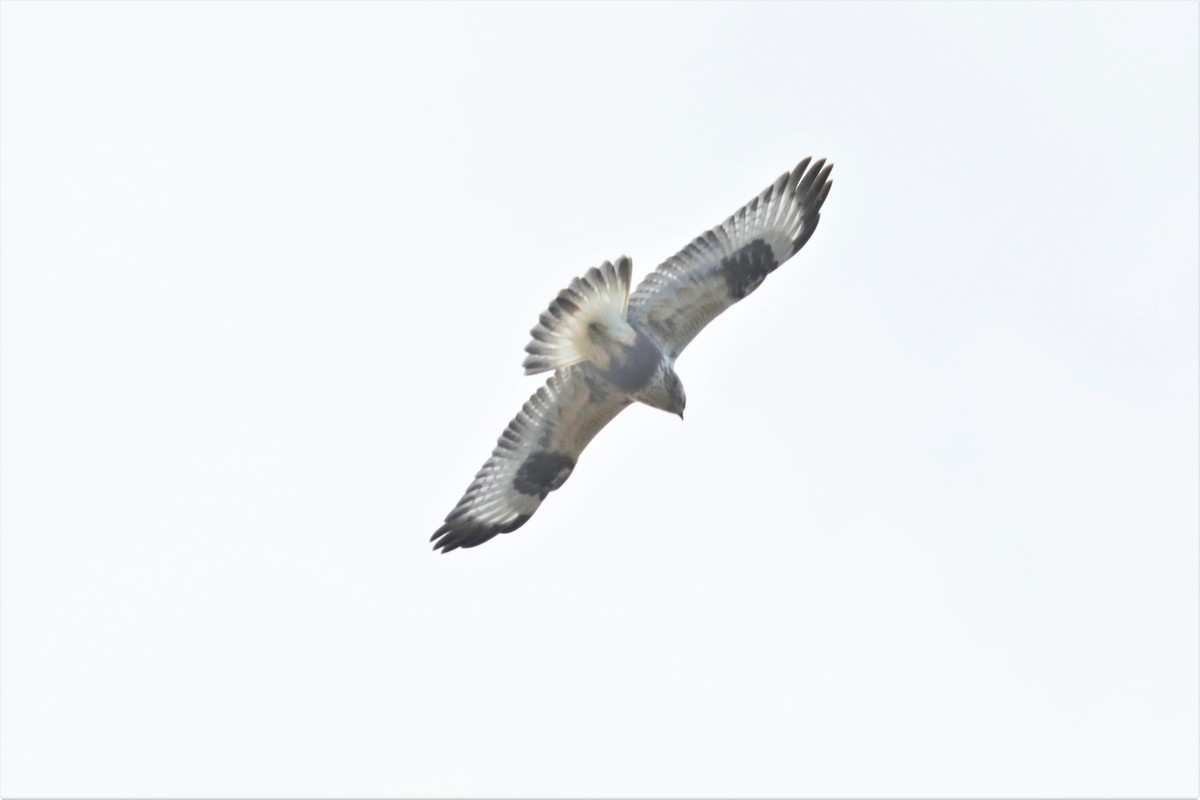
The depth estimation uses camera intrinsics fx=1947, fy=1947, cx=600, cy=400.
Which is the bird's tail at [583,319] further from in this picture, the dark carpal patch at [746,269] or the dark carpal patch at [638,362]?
the dark carpal patch at [746,269]

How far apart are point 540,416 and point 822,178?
8.91 ft

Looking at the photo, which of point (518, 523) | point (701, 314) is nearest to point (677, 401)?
point (701, 314)

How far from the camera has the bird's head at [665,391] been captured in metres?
13.5

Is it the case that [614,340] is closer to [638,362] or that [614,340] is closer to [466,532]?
[638,362]

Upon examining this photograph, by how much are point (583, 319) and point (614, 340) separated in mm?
304

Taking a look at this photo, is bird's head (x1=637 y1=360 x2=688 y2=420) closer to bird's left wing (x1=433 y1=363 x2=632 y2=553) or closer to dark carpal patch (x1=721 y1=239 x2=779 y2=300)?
bird's left wing (x1=433 y1=363 x2=632 y2=553)

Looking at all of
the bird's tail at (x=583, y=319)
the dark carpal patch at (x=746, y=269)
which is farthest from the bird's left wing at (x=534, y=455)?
the dark carpal patch at (x=746, y=269)

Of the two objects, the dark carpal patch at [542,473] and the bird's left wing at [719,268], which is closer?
the bird's left wing at [719,268]

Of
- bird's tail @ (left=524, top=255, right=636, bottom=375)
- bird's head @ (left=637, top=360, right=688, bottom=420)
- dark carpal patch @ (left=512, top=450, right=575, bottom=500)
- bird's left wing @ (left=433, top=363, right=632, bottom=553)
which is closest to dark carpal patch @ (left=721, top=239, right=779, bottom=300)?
bird's head @ (left=637, top=360, right=688, bottom=420)

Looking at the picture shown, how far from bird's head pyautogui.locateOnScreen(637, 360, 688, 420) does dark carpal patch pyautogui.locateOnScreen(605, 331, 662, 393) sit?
44 mm

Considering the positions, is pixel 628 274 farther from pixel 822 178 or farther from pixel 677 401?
pixel 822 178

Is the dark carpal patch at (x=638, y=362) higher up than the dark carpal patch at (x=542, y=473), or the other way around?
the dark carpal patch at (x=638, y=362)

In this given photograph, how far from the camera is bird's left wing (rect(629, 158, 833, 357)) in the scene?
541 inches

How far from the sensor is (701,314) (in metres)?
13.9
